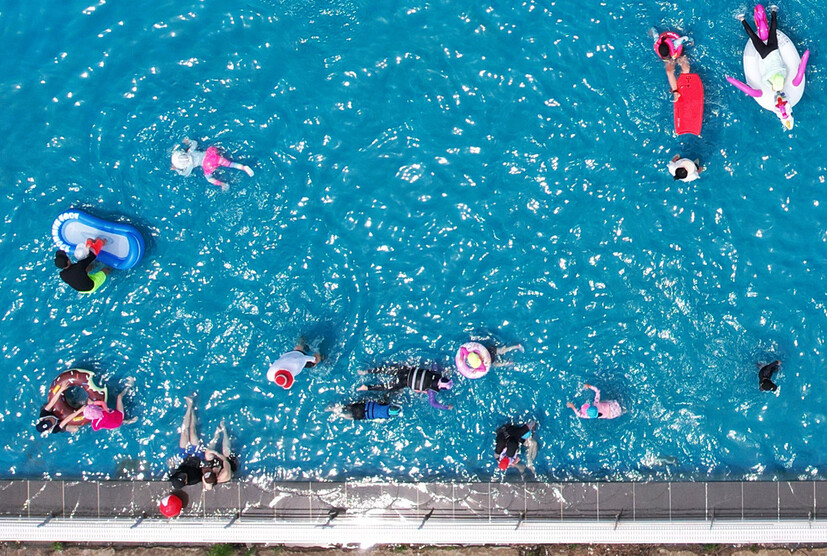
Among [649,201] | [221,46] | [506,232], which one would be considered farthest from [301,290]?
[649,201]

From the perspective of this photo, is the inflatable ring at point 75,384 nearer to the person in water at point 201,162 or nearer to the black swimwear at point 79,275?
the black swimwear at point 79,275

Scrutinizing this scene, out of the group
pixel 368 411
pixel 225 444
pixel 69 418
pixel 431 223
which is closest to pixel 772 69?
pixel 431 223

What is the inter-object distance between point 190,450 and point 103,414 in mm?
1575

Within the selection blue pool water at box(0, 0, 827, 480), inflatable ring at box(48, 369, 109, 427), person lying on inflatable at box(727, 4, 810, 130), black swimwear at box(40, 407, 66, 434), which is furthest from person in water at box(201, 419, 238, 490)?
person lying on inflatable at box(727, 4, 810, 130)

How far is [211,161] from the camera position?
32.0 feet

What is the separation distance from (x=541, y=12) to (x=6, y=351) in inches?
436

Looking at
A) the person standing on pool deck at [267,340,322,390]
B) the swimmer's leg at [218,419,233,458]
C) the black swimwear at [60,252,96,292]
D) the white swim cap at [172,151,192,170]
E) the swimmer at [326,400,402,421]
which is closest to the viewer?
the person standing on pool deck at [267,340,322,390]

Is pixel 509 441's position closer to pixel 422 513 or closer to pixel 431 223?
pixel 422 513

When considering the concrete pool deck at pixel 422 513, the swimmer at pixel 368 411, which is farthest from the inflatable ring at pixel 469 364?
the concrete pool deck at pixel 422 513

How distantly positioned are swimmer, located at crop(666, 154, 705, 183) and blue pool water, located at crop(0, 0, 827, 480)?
0.27 meters

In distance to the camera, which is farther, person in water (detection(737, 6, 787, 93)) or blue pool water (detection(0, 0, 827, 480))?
blue pool water (detection(0, 0, 827, 480))

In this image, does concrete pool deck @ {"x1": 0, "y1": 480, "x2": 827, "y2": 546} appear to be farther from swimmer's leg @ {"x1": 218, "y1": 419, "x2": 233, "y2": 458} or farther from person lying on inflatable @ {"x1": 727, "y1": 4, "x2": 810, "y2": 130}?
person lying on inflatable @ {"x1": 727, "y1": 4, "x2": 810, "y2": 130}

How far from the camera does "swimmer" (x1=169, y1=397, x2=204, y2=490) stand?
393 inches

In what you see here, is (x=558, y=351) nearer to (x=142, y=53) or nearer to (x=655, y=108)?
(x=655, y=108)
